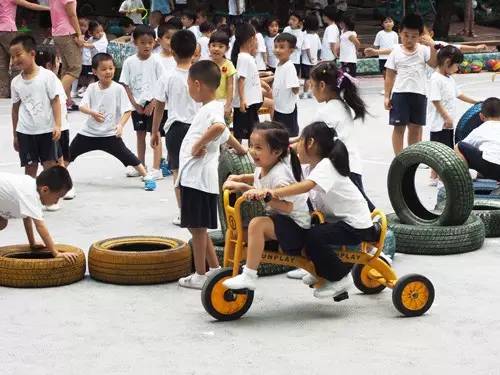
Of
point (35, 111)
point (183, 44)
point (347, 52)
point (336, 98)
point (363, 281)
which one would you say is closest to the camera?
point (363, 281)

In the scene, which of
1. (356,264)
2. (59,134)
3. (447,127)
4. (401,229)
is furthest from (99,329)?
(447,127)

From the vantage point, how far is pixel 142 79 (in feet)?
37.3

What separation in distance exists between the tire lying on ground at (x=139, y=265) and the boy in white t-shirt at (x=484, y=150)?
3.15 metres

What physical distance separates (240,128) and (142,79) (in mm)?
1134

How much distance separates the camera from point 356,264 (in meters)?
6.77

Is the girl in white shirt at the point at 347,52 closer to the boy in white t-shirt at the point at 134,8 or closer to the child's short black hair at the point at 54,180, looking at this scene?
the boy in white t-shirt at the point at 134,8

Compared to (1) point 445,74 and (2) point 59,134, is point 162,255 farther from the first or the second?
(1) point 445,74

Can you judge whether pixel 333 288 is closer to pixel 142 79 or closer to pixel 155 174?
pixel 155 174

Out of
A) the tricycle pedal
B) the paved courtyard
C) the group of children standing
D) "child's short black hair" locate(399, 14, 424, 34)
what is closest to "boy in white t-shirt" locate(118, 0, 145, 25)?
the group of children standing

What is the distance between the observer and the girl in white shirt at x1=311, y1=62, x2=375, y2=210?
7832 mm

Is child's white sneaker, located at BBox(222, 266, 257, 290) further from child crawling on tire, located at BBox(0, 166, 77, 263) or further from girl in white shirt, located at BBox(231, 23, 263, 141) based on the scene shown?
girl in white shirt, located at BBox(231, 23, 263, 141)

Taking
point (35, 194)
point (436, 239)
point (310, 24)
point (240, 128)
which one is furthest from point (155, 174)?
point (310, 24)

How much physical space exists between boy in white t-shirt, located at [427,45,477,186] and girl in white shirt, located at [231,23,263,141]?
1840 mm

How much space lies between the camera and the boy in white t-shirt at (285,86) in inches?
454
